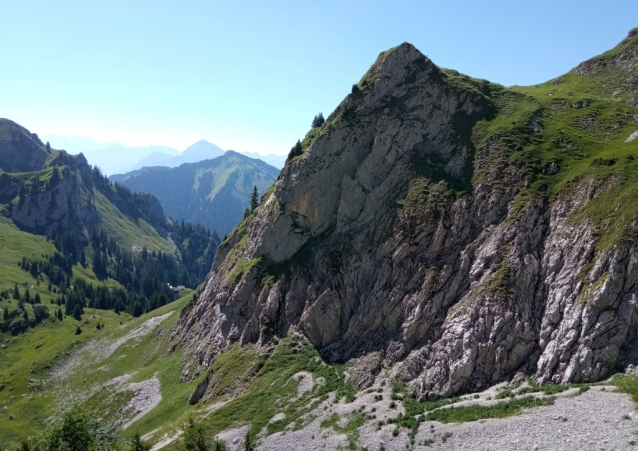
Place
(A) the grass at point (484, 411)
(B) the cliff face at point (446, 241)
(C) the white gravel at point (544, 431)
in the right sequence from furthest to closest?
(B) the cliff face at point (446, 241)
(A) the grass at point (484, 411)
(C) the white gravel at point (544, 431)

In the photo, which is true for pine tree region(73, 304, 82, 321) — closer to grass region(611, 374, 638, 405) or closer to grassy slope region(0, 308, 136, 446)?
grassy slope region(0, 308, 136, 446)

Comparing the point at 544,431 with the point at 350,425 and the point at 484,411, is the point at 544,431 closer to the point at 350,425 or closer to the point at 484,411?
the point at 484,411

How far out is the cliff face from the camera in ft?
144

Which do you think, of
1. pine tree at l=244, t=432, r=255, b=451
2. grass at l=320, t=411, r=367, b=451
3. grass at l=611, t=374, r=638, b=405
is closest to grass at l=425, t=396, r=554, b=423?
grass at l=611, t=374, r=638, b=405

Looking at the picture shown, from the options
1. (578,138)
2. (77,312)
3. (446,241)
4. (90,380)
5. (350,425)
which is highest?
(578,138)

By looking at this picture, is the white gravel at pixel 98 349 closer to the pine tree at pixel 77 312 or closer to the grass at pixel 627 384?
the pine tree at pixel 77 312

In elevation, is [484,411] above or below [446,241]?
below

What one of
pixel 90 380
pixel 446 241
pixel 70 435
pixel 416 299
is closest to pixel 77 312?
pixel 90 380

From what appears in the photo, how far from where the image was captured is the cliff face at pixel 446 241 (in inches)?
1722

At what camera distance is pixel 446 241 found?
58.8m

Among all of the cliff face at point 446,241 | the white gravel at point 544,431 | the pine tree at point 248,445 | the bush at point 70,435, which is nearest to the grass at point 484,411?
the white gravel at point 544,431

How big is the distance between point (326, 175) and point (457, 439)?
5330 centimetres

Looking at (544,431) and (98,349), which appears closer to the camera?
(544,431)

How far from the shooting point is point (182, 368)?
263 feet
